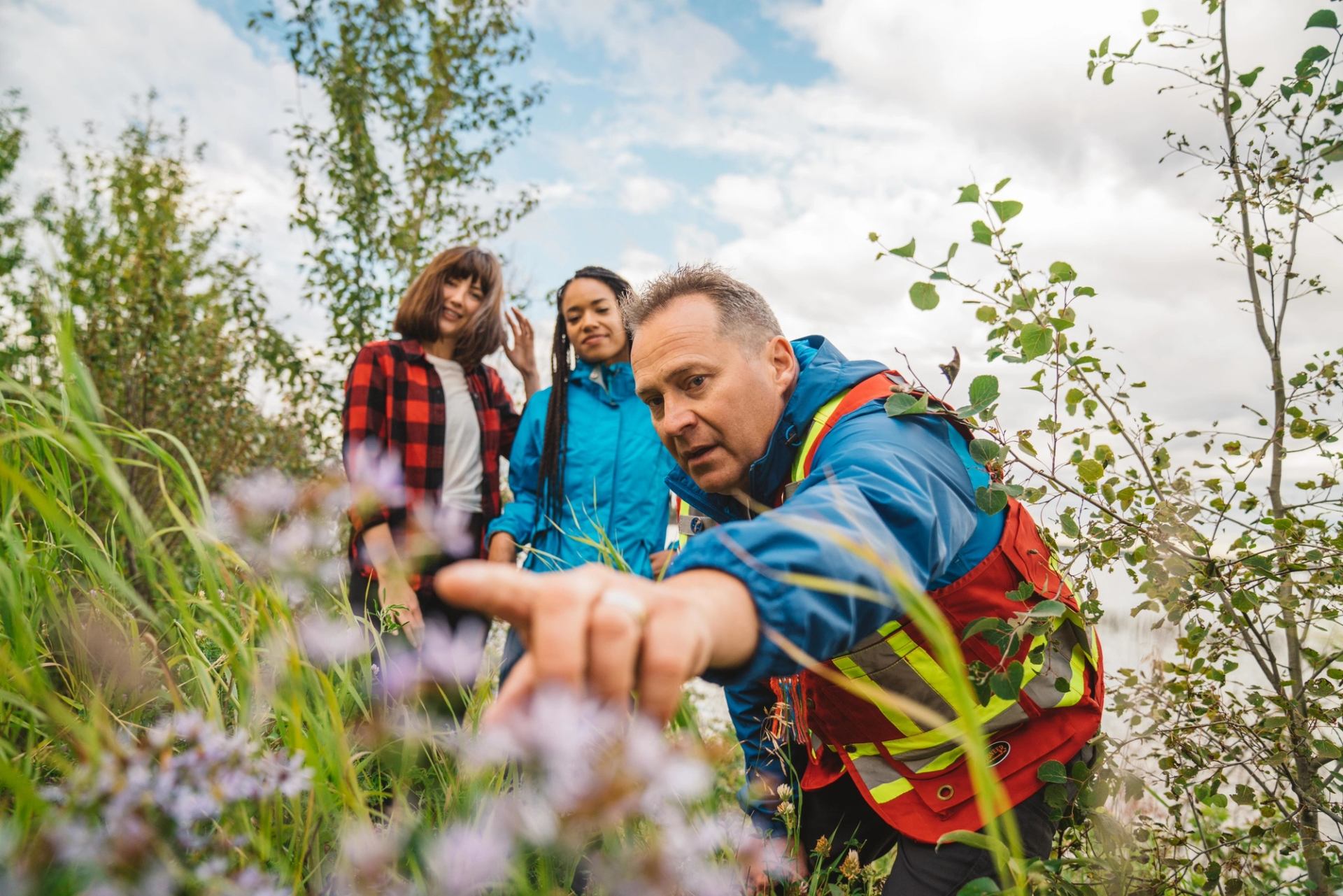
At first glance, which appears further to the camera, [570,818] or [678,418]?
[678,418]

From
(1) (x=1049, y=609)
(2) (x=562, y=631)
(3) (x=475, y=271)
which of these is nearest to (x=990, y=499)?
(1) (x=1049, y=609)

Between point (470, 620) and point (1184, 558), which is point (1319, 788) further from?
point (470, 620)

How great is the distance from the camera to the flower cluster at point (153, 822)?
0.64 meters

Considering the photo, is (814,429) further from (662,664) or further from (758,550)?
(662,664)

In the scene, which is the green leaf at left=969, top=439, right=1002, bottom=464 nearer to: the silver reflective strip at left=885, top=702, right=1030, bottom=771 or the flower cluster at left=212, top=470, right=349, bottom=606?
the silver reflective strip at left=885, top=702, right=1030, bottom=771

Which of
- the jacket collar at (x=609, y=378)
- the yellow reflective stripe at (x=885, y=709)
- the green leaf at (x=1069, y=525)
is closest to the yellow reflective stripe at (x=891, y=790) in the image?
the yellow reflective stripe at (x=885, y=709)

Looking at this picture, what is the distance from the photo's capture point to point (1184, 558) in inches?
61.3

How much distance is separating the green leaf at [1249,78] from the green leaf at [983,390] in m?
1.14

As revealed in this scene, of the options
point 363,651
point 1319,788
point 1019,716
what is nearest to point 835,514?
point 363,651

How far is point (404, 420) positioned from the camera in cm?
314

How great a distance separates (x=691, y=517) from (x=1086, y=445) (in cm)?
100

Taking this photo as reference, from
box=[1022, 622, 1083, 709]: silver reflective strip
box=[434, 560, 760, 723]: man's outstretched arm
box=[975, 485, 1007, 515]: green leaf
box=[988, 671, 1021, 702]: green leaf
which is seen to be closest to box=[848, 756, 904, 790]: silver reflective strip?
box=[1022, 622, 1083, 709]: silver reflective strip

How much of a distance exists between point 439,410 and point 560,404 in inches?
20.7

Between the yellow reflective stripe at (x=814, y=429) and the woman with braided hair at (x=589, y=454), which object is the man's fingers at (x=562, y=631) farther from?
the woman with braided hair at (x=589, y=454)
